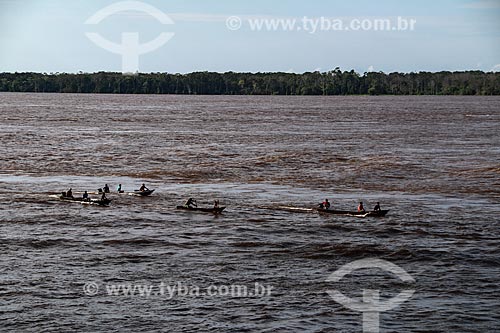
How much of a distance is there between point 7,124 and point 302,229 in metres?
92.4

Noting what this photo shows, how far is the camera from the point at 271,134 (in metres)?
102

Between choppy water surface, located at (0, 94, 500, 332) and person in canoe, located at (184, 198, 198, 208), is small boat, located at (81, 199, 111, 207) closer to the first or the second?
choppy water surface, located at (0, 94, 500, 332)

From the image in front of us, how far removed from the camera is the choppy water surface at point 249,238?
28.0 metres

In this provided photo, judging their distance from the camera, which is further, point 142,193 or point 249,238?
point 142,193

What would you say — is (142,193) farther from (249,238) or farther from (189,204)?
(249,238)

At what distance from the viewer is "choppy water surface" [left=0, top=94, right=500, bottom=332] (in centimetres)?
2802

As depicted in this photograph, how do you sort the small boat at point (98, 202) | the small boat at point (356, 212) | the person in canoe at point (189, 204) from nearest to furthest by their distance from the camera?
the small boat at point (356, 212), the person in canoe at point (189, 204), the small boat at point (98, 202)

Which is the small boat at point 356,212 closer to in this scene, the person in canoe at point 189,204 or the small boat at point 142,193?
the person in canoe at point 189,204

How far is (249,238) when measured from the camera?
128 ft

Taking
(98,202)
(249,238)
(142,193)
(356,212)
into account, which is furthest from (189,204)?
(356,212)

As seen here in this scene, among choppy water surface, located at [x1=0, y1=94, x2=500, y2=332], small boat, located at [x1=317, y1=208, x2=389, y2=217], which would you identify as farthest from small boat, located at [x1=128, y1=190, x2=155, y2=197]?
small boat, located at [x1=317, y1=208, x2=389, y2=217]

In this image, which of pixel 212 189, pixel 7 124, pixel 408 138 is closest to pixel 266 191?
pixel 212 189

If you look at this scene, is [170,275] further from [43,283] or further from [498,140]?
[498,140]

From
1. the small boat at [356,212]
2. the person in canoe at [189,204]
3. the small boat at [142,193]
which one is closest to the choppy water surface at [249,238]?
the small boat at [356,212]
